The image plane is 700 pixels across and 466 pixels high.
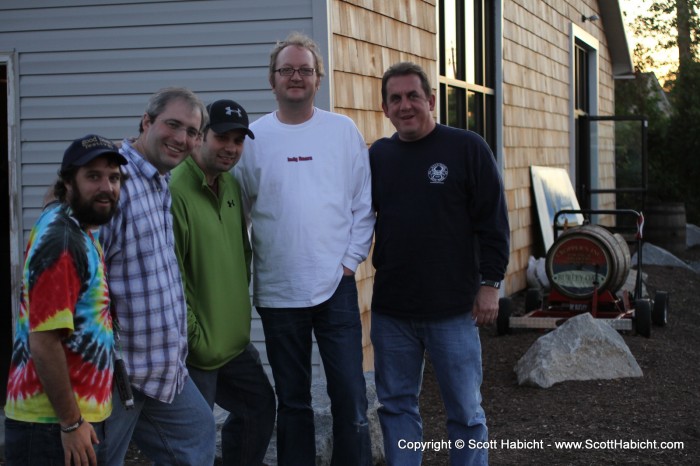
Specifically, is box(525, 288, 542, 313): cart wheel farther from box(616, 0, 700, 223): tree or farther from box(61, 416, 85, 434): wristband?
box(616, 0, 700, 223): tree

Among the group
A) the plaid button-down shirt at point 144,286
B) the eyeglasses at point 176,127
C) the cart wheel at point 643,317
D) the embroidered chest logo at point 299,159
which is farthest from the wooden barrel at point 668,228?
the plaid button-down shirt at point 144,286

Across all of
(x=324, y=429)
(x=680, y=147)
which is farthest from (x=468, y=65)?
(x=680, y=147)

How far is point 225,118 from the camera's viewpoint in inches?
144

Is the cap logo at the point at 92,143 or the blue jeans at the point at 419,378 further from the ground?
the cap logo at the point at 92,143

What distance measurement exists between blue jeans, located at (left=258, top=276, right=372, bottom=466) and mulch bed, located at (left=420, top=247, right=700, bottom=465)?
4.03ft

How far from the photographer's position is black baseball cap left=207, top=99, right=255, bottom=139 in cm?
364

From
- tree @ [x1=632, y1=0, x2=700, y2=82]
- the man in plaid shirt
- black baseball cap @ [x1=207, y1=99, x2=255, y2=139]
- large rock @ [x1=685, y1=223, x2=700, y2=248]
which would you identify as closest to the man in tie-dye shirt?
the man in plaid shirt

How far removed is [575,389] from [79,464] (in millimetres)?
4709

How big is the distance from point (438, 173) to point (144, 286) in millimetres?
1516

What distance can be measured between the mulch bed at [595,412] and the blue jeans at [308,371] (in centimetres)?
123

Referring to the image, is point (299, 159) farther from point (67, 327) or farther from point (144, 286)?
point (67, 327)

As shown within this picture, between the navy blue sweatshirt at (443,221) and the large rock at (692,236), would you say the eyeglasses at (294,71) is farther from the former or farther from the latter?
the large rock at (692,236)

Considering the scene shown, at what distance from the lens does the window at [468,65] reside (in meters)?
9.58

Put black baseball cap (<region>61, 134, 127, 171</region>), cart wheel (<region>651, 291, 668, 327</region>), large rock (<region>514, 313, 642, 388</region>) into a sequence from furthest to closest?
cart wheel (<region>651, 291, 668, 327</region>) → large rock (<region>514, 313, 642, 388</region>) → black baseball cap (<region>61, 134, 127, 171</region>)
